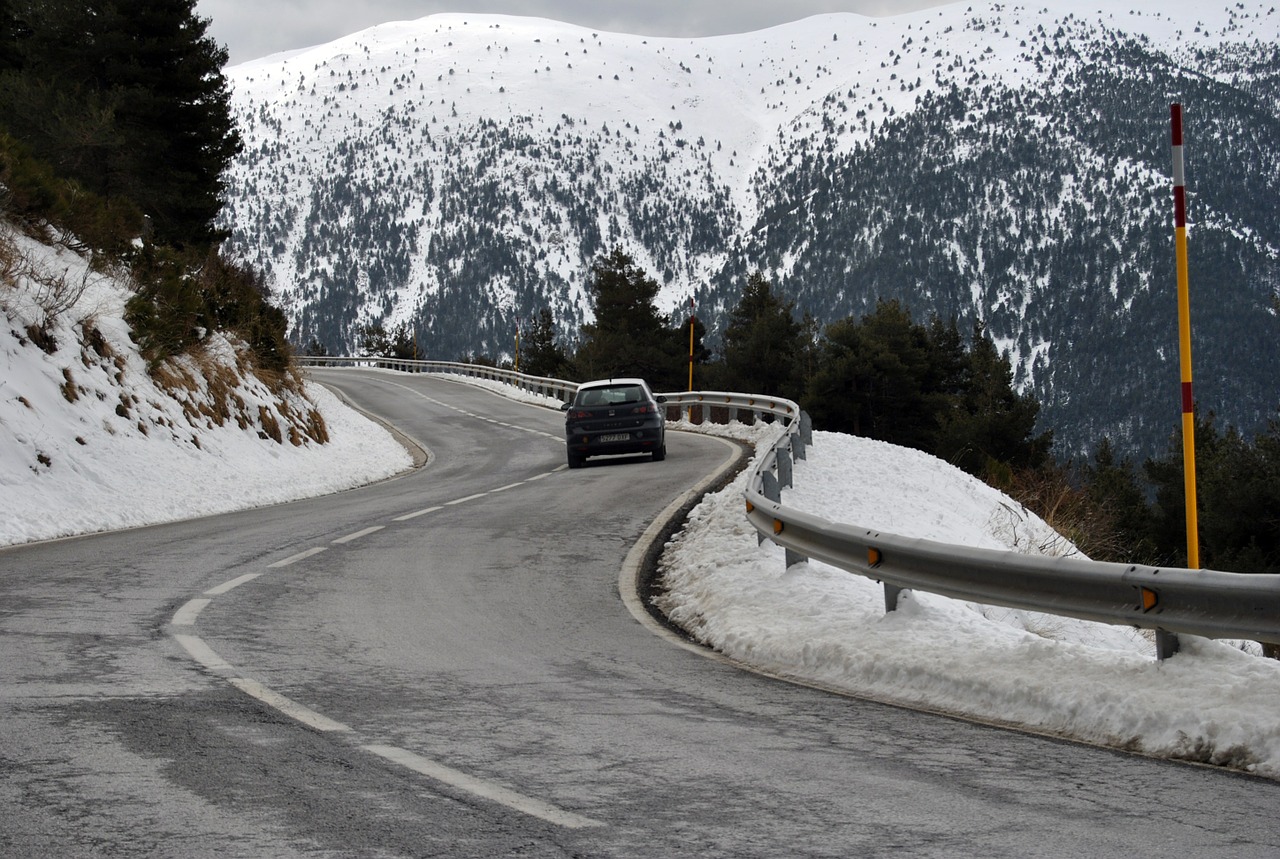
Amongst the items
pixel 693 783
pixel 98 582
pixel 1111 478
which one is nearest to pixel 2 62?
pixel 98 582

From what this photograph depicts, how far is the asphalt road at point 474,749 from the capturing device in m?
3.78

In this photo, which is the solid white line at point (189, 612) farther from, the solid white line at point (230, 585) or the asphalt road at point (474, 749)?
the solid white line at point (230, 585)

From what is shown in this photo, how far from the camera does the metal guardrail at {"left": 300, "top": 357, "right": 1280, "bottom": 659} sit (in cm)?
520

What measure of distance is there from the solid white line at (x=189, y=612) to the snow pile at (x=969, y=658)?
326 centimetres

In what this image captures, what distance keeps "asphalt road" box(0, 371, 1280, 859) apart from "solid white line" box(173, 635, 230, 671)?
0.13ft

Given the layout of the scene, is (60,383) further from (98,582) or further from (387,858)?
(387,858)

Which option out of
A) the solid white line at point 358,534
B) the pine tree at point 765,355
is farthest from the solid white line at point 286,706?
the pine tree at point 765,355

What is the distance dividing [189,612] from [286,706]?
123 inches

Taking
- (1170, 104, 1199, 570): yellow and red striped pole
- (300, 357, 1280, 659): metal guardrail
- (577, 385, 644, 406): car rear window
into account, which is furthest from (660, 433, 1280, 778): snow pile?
(577, 385, 644, 406): car rear window

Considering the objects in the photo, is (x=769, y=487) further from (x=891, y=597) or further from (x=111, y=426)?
(x=111, y=426)

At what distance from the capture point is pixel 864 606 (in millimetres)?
7949

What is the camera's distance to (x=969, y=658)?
6367 millimetres

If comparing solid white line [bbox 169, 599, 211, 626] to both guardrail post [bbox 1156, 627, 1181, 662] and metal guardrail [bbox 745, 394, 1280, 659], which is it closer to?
metal guardrail [bbox 745, 394, 1280, 659]

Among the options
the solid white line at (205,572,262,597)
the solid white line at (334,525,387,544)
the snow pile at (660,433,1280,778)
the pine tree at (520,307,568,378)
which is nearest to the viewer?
the snow pile at (660,433,1280,778)
